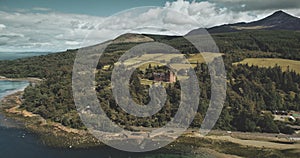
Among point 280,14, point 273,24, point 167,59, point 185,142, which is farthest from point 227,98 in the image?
point 280,14

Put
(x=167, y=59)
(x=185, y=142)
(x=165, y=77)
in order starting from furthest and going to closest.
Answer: (x=167, y=59)
(x=165, y=77)
(x=185, y=142)

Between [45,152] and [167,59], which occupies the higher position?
[167,59]

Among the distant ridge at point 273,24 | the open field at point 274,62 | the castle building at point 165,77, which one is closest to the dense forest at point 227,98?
the open field at point 274,62

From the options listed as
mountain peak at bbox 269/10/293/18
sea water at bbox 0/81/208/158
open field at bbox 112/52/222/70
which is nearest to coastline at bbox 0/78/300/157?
sea water at bbox 0/81/208/158

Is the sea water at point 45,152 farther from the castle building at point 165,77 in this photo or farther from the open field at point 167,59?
the open field at point 167,59

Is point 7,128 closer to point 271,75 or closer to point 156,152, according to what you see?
point 156,152

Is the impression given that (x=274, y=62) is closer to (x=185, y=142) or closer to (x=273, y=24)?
(x=185, y=142)
